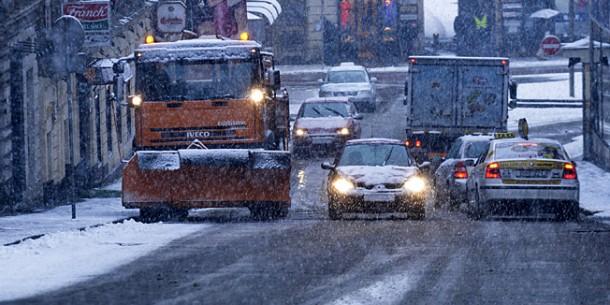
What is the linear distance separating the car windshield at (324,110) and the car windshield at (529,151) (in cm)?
1605

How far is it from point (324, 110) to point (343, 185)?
1662 centimetres

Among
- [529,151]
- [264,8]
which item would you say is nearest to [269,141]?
[529,151]

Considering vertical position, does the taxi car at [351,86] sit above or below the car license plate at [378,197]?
above

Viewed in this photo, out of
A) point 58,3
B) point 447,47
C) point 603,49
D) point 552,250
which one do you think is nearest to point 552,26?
point 447,47

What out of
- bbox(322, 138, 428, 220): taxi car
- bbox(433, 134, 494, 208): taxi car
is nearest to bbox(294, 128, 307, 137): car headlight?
bbox(433, 134, 494, 208): taxi car

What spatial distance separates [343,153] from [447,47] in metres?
61.0

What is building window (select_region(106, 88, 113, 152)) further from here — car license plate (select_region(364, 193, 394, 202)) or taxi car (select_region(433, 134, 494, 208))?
car license plate (select_region(364, 193, 394, 202))

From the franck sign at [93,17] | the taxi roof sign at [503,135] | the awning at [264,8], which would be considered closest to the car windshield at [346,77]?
the awning at [264,8]

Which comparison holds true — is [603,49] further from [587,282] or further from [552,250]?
[587,282]

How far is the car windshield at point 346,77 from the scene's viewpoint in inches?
1906

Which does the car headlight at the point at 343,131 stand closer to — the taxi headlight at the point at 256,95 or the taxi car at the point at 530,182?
the taxi headlight at the point at 256,95

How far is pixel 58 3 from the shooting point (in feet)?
85.3

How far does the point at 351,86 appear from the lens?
48.0 meters

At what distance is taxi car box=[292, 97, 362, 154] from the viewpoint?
117ft
